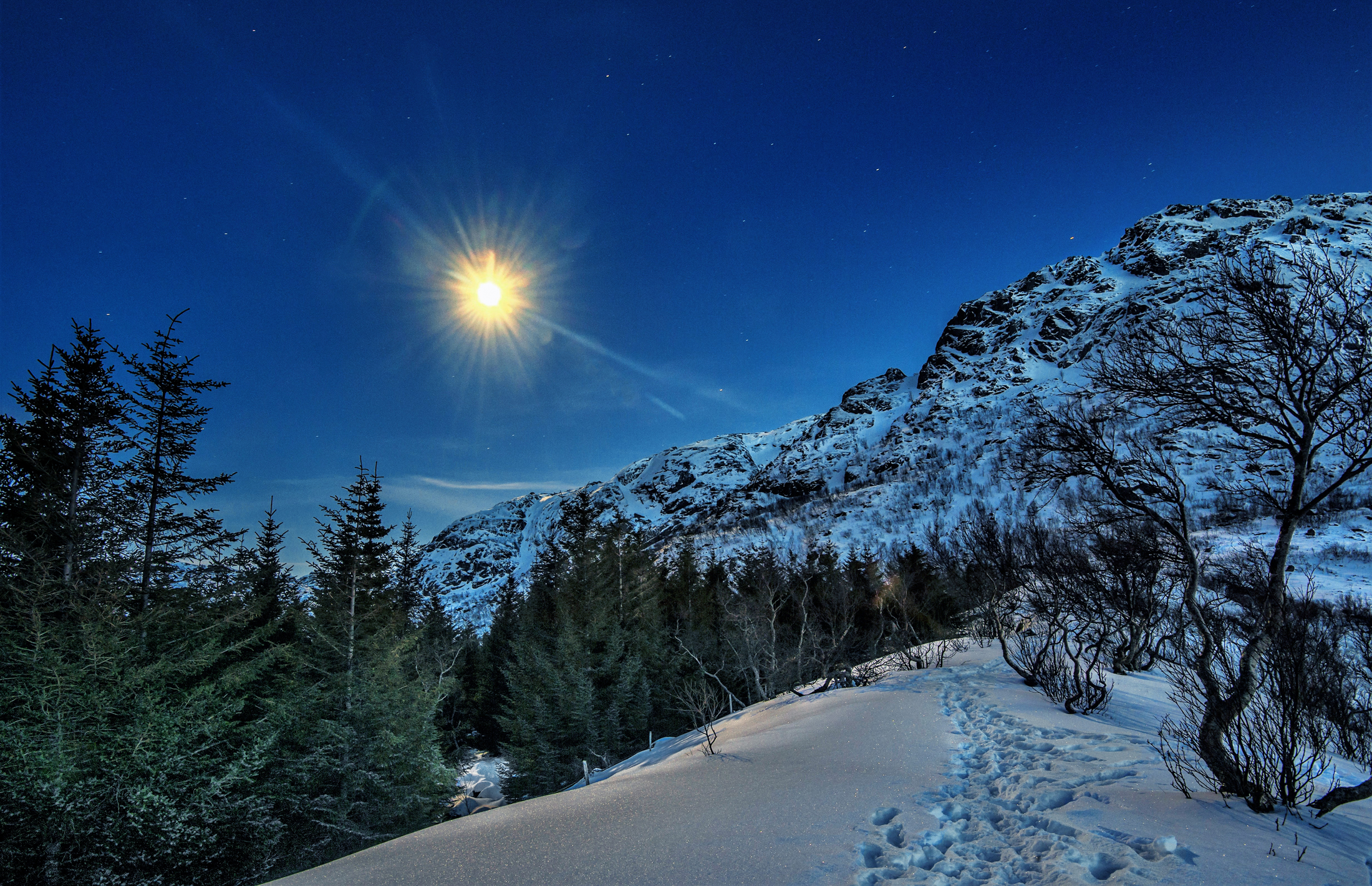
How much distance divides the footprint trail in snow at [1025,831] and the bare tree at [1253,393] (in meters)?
1.23

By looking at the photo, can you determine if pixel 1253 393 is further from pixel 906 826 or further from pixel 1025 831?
pixel 906 826

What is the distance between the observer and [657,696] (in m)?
23.9

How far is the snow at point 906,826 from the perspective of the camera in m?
3.60

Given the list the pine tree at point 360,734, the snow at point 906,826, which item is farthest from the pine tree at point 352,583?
the snow at point 906,826

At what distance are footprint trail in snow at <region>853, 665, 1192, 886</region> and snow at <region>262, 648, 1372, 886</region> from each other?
0.06ft

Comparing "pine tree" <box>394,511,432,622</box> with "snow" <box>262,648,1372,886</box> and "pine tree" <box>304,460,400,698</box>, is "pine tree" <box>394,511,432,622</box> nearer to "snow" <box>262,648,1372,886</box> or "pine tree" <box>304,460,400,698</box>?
"pine tree" <box>304,460,400,698</box>

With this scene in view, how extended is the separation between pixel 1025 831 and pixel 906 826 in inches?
37.4

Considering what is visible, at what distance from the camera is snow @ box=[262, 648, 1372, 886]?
11.8 feet

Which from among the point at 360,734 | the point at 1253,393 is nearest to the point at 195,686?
the point at 360,734

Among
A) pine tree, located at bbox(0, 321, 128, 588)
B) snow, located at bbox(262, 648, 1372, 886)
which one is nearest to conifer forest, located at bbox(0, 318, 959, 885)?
pine tree, located at bbox(0, 321, 128, 588)

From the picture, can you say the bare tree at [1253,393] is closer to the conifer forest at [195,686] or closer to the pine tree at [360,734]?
the conifer forest at [195,686]

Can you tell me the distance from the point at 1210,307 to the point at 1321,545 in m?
68.3

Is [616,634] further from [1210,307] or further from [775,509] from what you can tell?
[775,509]

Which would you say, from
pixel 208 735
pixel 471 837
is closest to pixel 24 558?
pixel 208 735
